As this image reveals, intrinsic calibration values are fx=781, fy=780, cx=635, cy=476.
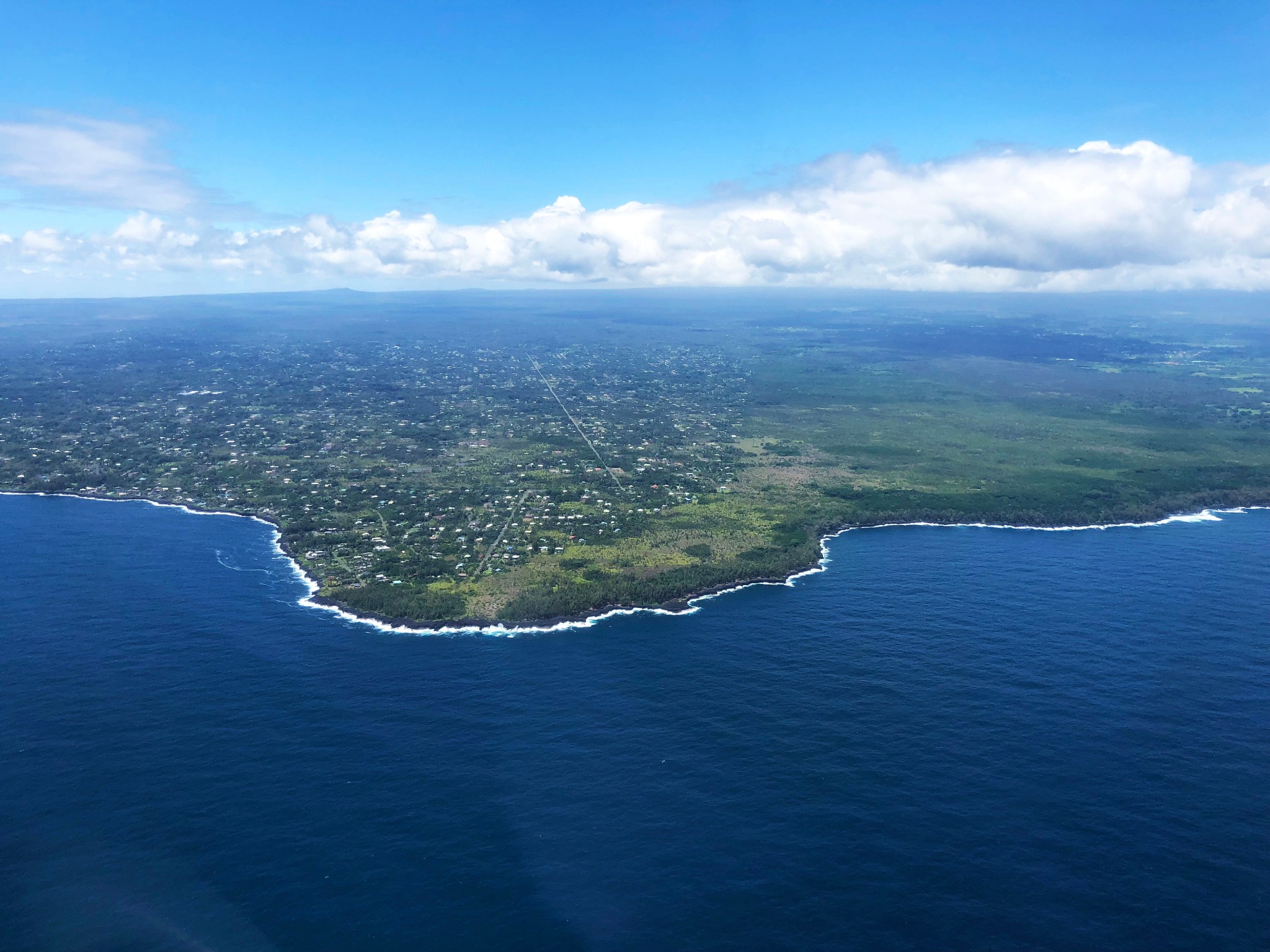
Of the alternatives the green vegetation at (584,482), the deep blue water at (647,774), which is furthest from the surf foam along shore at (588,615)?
the deep blue water at (647,774)

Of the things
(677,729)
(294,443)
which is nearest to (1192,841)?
(677,729)

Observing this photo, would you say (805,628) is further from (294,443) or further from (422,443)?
(294,443)

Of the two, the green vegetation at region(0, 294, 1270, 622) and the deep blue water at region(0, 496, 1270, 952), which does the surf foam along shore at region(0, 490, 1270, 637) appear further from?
the deep blue water at region(0, 496, 1270, 952)

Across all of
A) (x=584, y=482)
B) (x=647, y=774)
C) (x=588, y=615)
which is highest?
(x=584, y=482)

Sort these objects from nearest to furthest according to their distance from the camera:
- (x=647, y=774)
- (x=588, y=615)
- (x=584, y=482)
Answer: (x=647, y=774) < (x=588, y=615) < (x=584, y=482)

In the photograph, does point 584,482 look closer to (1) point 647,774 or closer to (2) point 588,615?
(2) point 588,615

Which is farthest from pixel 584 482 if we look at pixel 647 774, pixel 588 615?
pixel 647 774


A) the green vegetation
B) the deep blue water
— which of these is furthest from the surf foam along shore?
the deep blue water
